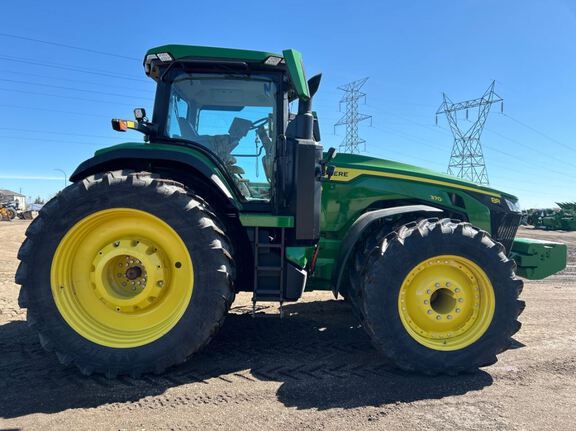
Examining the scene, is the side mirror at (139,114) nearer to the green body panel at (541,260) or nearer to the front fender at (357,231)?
the front fender at (357,231)

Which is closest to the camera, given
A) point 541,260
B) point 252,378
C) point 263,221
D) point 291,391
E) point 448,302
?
point 291,391

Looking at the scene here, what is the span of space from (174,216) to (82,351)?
124cm

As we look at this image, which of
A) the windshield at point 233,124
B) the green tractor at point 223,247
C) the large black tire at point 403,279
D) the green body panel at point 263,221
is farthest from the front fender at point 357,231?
the windshield at point 233,124

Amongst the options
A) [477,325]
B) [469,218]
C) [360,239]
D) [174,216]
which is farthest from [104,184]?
[469,218]

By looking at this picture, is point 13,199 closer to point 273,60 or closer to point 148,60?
point 148,60

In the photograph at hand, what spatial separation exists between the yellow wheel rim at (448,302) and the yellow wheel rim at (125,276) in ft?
6.03

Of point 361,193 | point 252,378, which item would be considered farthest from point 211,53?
point 252,378

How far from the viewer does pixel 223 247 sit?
3.04m

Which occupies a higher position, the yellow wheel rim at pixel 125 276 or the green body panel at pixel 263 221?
the green body panel at pixel 263 221

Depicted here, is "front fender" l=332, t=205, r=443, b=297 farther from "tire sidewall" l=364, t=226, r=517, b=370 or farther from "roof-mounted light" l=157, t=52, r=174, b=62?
"roof-mounted light" l=157, t=52, r=174, b=62

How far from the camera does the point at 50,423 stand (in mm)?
2365

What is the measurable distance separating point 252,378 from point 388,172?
7.63 feet

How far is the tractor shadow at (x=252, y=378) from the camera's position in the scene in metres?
2.66

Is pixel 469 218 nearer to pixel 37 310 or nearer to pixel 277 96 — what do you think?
pixel 277 96
